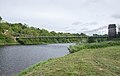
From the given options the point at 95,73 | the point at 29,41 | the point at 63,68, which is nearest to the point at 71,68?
the point at 63,68

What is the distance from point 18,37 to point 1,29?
11.4 meters

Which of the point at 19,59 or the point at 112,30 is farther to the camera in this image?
the point at 112,30

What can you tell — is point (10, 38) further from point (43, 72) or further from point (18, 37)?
point (43, 72)

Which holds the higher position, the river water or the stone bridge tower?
the stone bridge tower

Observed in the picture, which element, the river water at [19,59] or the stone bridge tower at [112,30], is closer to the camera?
the river water at [19,59]

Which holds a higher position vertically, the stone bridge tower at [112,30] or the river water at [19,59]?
the stone bridge tower at [112,30]

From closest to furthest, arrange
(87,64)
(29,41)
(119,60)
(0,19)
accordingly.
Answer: (87,64) < (119,60) < (29,41) < (0,19)

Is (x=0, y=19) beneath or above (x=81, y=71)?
above

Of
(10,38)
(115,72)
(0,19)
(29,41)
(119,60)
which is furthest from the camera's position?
(0,19)

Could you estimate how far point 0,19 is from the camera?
17288 cm

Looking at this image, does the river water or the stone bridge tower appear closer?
the river water

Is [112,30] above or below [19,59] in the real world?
above

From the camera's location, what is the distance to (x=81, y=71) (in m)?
15.5

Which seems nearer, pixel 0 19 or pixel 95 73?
pixel 95 73
